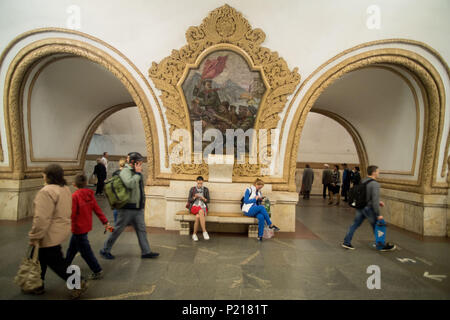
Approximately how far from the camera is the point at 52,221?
2271 millimetres

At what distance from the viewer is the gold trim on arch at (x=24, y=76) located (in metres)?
4.83

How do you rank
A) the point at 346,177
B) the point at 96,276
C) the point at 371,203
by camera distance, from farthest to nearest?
the point at 346,177, the point at 371,203, the point at 96,276

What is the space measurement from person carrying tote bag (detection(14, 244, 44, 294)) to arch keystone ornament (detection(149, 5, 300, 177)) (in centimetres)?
290

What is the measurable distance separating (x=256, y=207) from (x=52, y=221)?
118 inches

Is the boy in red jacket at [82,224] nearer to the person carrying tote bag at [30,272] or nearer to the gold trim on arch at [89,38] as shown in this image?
the person carrying tote bag at [30,272]

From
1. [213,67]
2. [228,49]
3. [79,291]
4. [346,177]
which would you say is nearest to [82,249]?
[79,291]

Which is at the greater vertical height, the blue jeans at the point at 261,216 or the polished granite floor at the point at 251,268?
the blue jeans at the point at 261,216

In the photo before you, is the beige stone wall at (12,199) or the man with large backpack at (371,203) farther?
the beige stone wall at (12,199)

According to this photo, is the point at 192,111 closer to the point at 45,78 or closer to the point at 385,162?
the point at 45,78

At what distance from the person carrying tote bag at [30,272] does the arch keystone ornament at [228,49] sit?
2.90m

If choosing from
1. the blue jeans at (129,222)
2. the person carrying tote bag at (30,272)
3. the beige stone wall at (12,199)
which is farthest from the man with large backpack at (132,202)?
the beige stone wall at (12,199)

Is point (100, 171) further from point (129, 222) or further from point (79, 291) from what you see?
point (79, 291)
